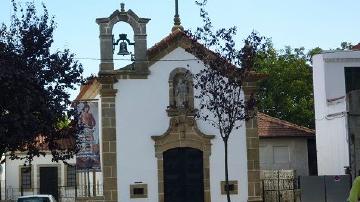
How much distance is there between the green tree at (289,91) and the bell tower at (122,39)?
2515cm

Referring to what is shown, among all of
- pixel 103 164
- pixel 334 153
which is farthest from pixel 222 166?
pixel 334 153

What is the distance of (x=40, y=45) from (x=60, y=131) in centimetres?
266

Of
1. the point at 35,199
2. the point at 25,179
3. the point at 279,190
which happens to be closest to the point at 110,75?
the point at 35,199

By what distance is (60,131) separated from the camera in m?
20.3

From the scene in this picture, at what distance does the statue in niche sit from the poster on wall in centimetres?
309

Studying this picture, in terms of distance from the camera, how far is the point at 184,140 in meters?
25.7

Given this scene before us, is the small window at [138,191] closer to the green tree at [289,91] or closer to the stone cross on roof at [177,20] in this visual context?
the stone cross on roof at [177,20]

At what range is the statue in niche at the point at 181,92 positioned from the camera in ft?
84.7

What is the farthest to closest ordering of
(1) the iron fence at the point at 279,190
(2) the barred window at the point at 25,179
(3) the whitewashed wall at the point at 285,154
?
1. (2) the barred window at the point at 25,179
2. (3) the whitewashed wall at the point at 285,154
3. (1) the iron fence at the point at 279,190

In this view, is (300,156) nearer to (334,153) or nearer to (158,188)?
(334,153)

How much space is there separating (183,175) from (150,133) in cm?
201

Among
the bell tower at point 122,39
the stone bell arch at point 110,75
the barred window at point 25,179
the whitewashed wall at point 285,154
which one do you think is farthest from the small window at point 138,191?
the barred window at point 25,179

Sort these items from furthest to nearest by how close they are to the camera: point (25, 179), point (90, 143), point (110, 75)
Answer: point (25, 179) < point (110, 75) < point (90, 143)

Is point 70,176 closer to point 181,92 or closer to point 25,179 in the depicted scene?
point 25,179
